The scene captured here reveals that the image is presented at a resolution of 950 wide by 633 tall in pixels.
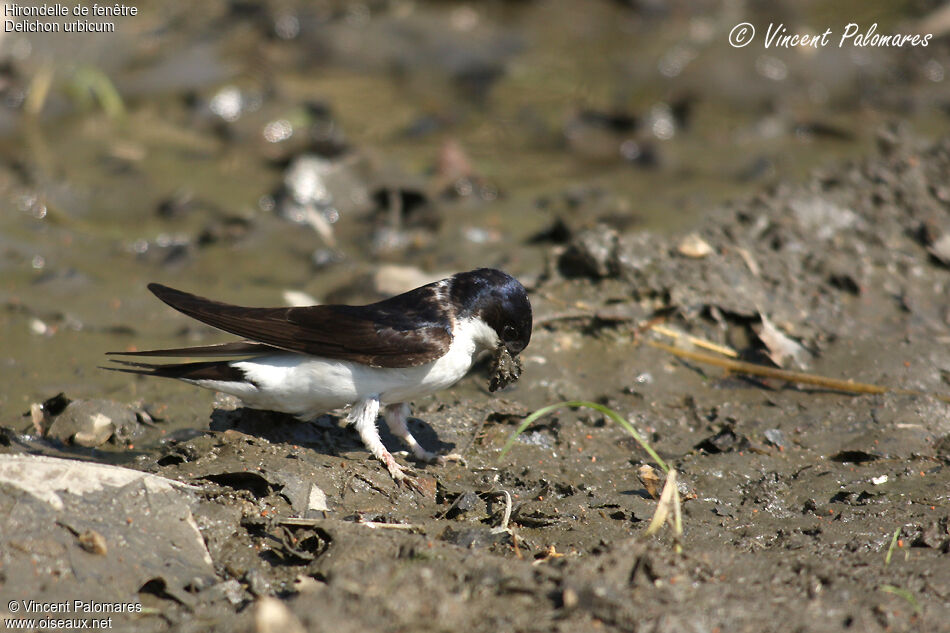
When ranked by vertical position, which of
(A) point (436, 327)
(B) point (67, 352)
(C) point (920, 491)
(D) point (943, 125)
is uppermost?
(D) point (943, 125)

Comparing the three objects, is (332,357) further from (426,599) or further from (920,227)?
(920,227)

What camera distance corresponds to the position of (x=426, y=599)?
2496 mm

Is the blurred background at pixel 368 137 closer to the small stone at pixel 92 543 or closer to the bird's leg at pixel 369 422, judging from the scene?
the bird's leg at pixel 369 422

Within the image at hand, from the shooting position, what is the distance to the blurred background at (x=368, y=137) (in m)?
5.53

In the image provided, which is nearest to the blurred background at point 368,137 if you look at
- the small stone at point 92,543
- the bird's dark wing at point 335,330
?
the bird's dark wing at point 335,330

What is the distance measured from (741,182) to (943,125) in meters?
1.99

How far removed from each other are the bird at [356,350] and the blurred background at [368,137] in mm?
720

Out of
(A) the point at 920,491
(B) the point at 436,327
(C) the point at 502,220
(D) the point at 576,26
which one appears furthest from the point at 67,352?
(D) the point at 576,26

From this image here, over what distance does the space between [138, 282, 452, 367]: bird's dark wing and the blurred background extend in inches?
31.5

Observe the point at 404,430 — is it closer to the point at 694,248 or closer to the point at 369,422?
the point at 369,422
